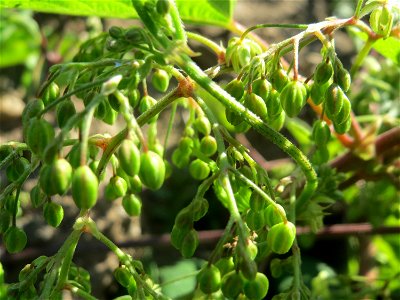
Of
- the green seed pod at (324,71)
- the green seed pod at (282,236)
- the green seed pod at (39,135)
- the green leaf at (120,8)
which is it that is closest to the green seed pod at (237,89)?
the green seed pod at (324,71)

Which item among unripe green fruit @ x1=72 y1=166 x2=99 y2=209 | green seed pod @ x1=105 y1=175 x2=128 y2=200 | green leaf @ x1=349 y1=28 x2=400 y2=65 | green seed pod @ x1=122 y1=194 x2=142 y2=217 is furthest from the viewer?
green leaf @ x1=349 y1=28 x2=400 y2=65

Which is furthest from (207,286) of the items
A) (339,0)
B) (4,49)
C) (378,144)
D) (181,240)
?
(339,0)

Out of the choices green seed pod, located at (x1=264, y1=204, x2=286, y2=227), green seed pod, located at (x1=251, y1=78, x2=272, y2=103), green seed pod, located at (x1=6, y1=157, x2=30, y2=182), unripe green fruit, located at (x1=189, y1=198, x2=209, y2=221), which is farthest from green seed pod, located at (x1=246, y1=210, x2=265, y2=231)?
green seed pod, located at (x1=6, y1=157, x2=30, y2=182)

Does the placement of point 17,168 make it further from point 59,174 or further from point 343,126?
point 343,126

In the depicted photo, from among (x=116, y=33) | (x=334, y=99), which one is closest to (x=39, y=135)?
(x=116, y=33)

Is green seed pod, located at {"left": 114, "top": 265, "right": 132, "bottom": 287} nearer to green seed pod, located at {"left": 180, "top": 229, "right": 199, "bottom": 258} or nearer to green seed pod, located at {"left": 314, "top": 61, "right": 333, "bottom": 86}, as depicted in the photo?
green seed pod, located at {"left": 180, "top": 229, "right": 199, "bottom": 258}

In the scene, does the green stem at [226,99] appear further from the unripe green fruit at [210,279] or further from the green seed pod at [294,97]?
the unripe green fruit at [210,279]

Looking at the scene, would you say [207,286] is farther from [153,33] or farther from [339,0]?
[339,0]
